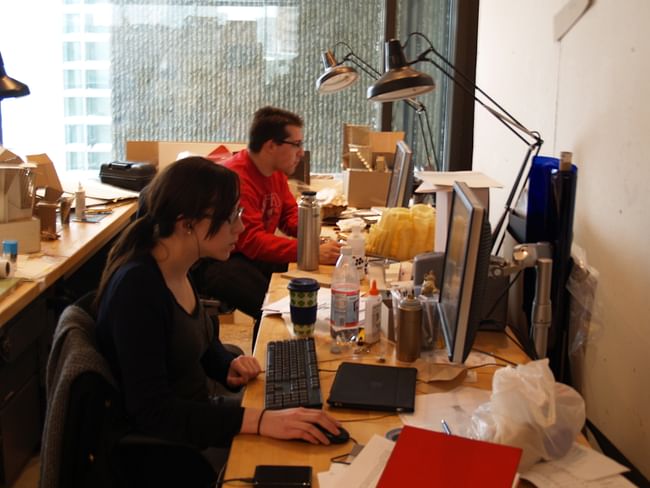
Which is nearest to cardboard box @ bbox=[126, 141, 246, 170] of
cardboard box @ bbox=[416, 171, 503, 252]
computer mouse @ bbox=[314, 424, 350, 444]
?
cardboard box @ bbox=[416, 171, 503, 252]

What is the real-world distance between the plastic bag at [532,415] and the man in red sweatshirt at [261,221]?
4.59ft

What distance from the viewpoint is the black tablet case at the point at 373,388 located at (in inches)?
56.9

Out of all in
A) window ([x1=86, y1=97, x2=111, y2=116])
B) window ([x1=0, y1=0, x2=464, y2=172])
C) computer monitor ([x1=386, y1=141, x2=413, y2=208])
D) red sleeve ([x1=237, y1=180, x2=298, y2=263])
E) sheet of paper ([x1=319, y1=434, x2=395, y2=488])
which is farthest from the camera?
window ([x1=86, y1=97, x2=111, y2=116])

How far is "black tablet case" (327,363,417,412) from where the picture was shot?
1445 millimetres

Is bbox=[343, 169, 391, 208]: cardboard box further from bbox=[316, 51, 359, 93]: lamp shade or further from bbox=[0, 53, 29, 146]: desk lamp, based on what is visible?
bbox=[0, 53, 29, 146]: desk lamp

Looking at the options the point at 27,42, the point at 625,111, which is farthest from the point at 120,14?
the point at 625,111

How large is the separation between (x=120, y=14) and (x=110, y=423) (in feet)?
13.3

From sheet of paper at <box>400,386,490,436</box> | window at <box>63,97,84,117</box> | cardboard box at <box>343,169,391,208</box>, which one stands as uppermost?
window at <box>63,97,84,117</box>

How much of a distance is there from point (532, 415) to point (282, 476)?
1.44ft

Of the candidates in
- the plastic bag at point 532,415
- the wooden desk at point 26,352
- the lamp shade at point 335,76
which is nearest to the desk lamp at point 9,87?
the wooden desk at point 26,352

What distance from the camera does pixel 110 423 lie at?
4.27 ft

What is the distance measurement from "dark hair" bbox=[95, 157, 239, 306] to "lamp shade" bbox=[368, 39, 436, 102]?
2.90ft

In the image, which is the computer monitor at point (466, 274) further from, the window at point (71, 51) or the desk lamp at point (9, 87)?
the window at point (71, 51)

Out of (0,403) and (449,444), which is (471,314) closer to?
(449,444)
